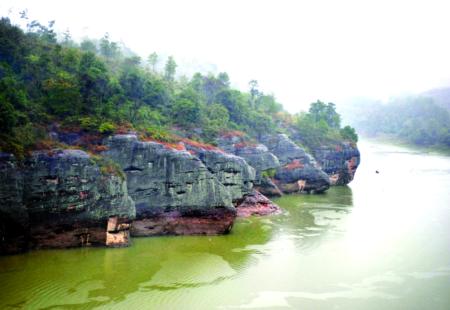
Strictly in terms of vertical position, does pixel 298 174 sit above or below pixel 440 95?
below

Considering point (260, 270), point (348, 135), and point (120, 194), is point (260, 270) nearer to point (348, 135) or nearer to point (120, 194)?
point (120, 194)

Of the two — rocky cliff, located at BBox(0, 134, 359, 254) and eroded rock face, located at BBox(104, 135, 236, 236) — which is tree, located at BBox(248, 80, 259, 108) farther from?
eroded rock face, located at BBox(104, 135, 236, 236)

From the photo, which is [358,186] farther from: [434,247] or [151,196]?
[151,196]

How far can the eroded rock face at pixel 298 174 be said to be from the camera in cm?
4197

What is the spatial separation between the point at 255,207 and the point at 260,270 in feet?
40.6

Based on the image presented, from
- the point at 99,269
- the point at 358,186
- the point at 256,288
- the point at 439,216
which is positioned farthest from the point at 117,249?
the point at 358,186

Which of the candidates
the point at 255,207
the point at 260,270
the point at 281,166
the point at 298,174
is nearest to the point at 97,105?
the point at 260,270

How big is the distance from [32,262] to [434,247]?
23.3 metres

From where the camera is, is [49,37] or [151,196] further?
[49,37]

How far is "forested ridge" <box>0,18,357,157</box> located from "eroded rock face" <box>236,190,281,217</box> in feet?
20.8

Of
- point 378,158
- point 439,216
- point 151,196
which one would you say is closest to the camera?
point 151,196

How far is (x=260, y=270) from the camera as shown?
20562 mm

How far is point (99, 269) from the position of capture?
19094 millimetres

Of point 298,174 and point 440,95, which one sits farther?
point 440,95
